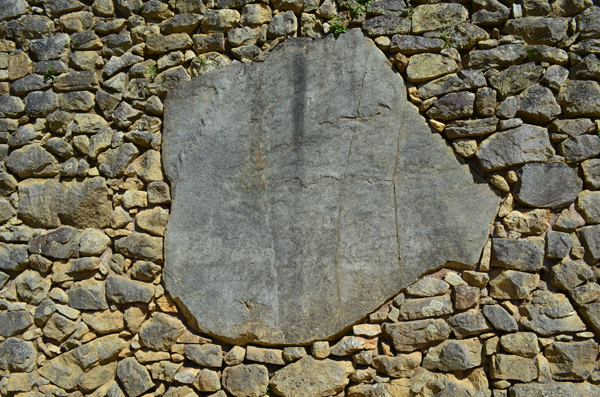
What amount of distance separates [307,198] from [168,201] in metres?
0.88

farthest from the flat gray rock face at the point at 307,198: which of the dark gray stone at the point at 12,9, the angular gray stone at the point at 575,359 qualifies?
the dark gray stone at the point at 12,9

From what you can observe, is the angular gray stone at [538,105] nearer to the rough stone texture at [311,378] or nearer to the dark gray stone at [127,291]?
the rough stone texture at [311,378]

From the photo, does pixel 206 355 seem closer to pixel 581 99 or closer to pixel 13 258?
pixel 13 258

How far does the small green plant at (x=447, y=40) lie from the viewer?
259cm

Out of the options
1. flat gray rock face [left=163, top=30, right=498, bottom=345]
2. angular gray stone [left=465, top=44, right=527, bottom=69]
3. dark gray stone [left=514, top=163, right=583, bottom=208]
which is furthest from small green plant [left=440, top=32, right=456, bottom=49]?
dark gray stone [left=514, top=163, right=583, bottom=208]

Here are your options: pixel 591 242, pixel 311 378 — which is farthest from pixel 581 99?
pixel 311 378

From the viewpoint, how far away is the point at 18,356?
2795 millimetres

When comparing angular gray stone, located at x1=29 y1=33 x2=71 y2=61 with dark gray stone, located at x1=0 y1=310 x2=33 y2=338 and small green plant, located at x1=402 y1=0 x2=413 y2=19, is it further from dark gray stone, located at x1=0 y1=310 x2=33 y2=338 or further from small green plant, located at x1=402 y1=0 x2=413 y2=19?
small green plant, located at x1=402 y1=0 x2=413 y2=19

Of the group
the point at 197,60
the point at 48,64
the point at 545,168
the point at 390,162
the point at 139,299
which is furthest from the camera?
the point at 48,64

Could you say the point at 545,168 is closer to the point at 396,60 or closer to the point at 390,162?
the point at 390,162

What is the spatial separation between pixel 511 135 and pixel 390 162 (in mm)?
652

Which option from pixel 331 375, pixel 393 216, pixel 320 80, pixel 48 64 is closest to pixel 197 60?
pixel 320 80

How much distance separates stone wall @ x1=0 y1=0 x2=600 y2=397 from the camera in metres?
2.34

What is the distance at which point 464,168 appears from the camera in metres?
2.48
